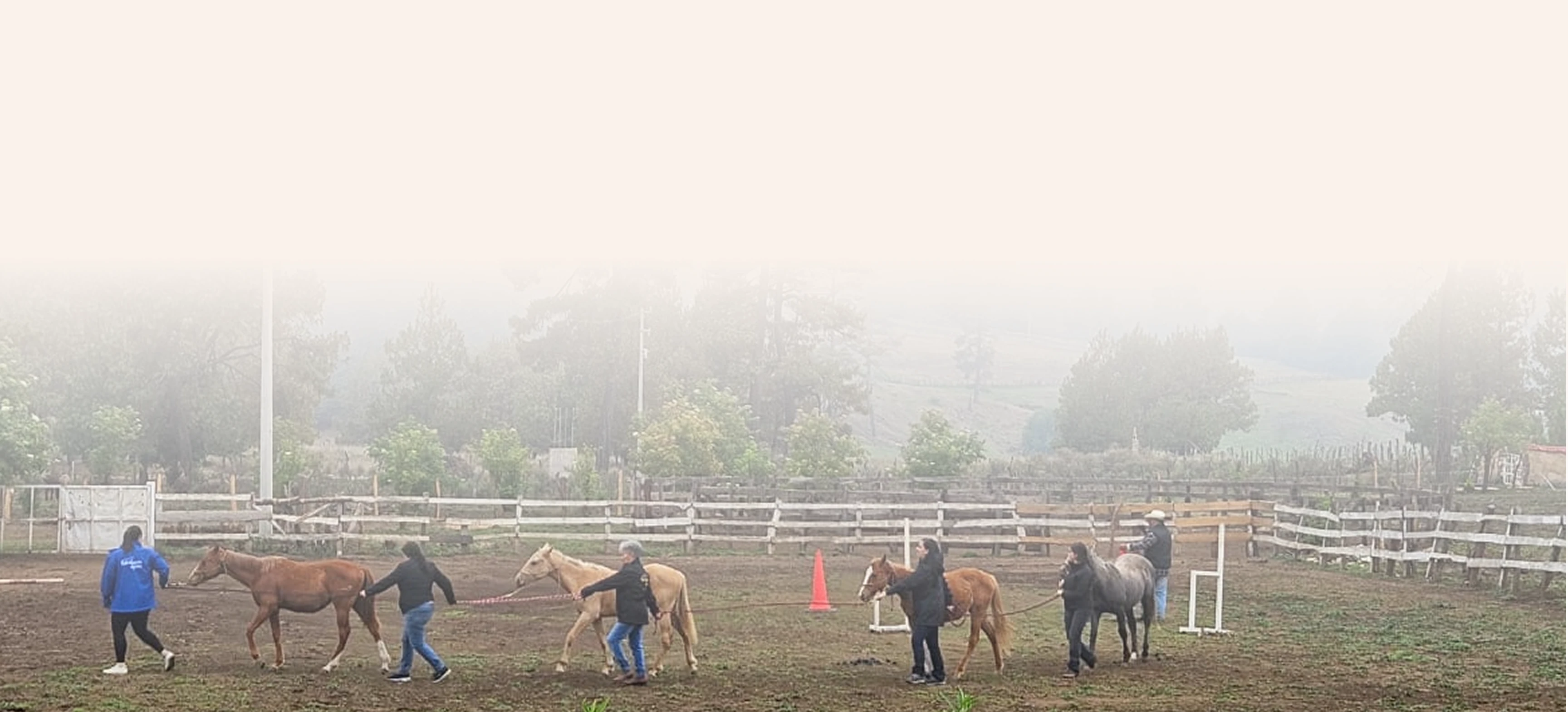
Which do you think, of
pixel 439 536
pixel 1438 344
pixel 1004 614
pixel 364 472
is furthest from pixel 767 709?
pixel 1438 344

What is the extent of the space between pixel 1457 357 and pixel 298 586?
54188 millimetres

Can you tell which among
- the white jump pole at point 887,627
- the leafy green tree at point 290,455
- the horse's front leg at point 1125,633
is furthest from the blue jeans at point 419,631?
the leafy green tree at point 290,455

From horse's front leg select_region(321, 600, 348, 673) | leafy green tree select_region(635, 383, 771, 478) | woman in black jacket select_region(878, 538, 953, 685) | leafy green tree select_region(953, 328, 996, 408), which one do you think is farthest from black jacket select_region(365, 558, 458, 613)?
leafy green tree select_region(953, 328, 996, 408)

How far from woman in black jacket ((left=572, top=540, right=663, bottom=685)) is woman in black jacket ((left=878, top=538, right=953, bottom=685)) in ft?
6.05

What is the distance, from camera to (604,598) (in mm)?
12250

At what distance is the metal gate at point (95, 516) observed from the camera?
993 inches

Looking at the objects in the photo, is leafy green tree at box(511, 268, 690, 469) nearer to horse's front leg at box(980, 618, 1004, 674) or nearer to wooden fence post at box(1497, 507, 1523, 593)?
wooden fence post at box(1497, 507, 1523, 593)

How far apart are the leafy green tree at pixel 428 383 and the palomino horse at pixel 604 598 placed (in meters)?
57.6

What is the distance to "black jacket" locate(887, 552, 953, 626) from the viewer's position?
447 inches

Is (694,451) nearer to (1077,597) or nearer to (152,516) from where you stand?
(152,516)

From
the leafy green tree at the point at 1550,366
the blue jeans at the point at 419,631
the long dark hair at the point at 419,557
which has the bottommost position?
the blue jeans at the point at 419,631

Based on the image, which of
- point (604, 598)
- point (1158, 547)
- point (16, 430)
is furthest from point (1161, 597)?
point (16, 430)

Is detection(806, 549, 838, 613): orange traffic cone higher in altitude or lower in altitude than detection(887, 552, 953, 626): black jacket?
lower

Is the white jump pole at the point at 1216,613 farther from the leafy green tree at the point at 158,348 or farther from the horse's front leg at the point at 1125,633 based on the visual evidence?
the leafy green tree at the point at 158,348
